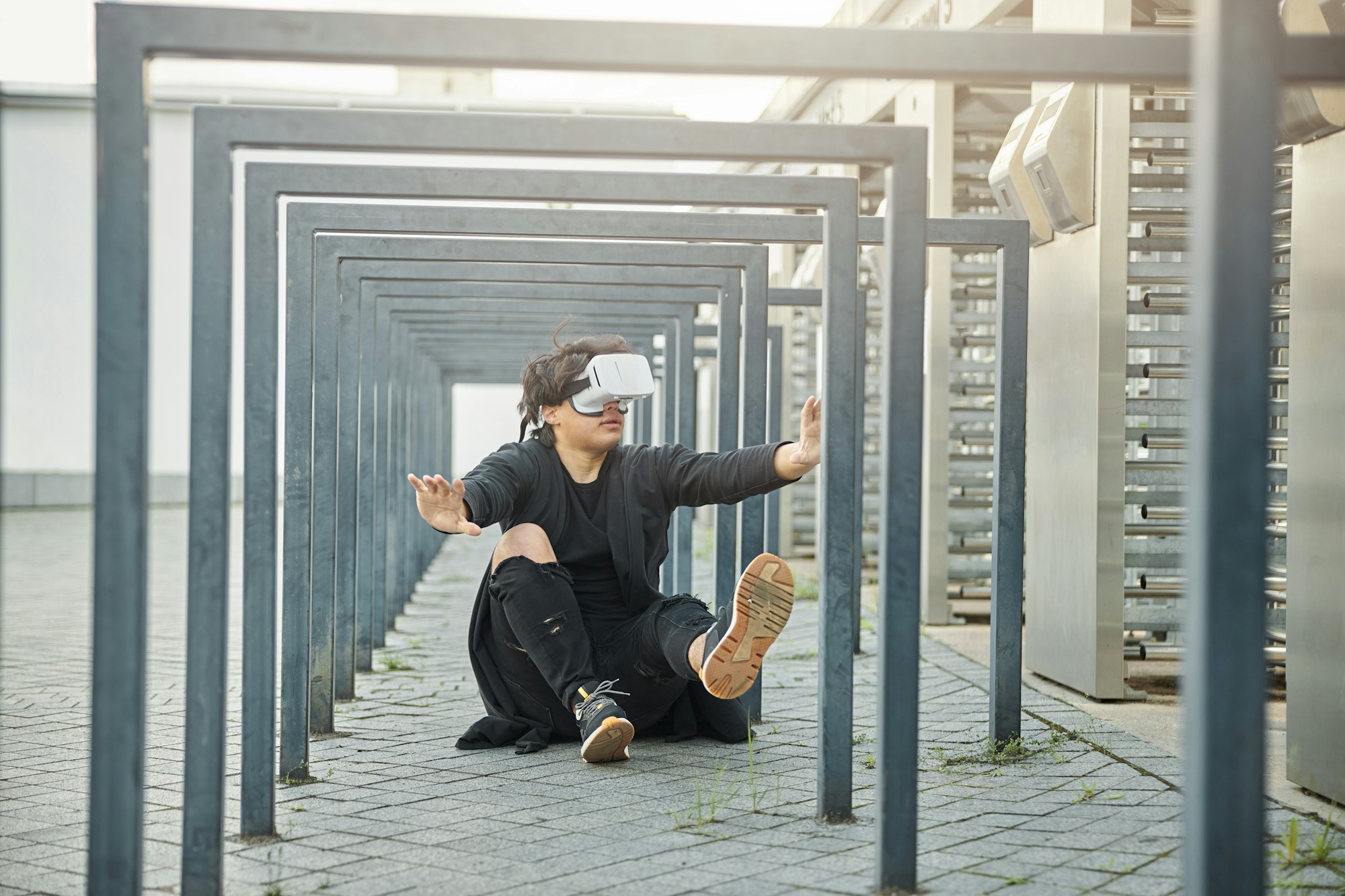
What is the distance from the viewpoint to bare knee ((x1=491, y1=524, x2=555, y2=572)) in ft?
15.8

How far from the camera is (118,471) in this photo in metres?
2.66

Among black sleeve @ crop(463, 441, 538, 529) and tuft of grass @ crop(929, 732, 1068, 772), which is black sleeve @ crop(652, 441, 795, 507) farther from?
tuft of grass @ crop(929, 732, 1068, 772)

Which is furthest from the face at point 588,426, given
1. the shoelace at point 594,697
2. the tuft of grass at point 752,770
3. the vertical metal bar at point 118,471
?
the vertical metal bar at point 118,471

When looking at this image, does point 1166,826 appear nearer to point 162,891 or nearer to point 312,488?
point 162,891

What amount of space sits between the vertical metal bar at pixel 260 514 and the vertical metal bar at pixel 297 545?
2.57 feet

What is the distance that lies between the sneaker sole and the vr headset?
1.12 metres

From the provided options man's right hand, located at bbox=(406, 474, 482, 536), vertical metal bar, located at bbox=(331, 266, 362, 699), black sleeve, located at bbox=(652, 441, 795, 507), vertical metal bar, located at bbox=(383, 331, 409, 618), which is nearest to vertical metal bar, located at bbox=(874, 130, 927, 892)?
black sleeve, located at bbox=(652, 441, 795, 507)

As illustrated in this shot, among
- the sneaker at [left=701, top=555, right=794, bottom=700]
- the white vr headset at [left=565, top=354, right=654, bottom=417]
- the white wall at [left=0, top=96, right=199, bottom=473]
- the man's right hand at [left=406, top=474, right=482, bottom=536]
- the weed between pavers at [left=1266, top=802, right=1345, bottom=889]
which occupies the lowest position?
the weed between pavers at [left=1266, top=802, right=1345, bottom=889]

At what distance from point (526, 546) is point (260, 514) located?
1.50 m

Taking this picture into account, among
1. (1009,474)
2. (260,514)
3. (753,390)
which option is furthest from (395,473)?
(260,514)

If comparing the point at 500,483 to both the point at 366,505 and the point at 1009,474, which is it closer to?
the point at 1009,474

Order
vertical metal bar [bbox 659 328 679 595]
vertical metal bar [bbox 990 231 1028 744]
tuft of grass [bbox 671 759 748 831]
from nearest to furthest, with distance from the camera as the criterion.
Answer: tuft of grass [bbox 671 759 748 831], vertical metal bar [bbox 990 231 1028 744], vertical metal bar [bbox 659 328 679 595]

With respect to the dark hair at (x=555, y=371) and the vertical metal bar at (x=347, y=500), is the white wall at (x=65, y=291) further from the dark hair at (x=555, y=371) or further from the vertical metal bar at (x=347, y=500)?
the dark hair at (x=555, y=371)

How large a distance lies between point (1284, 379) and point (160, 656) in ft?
18.6
